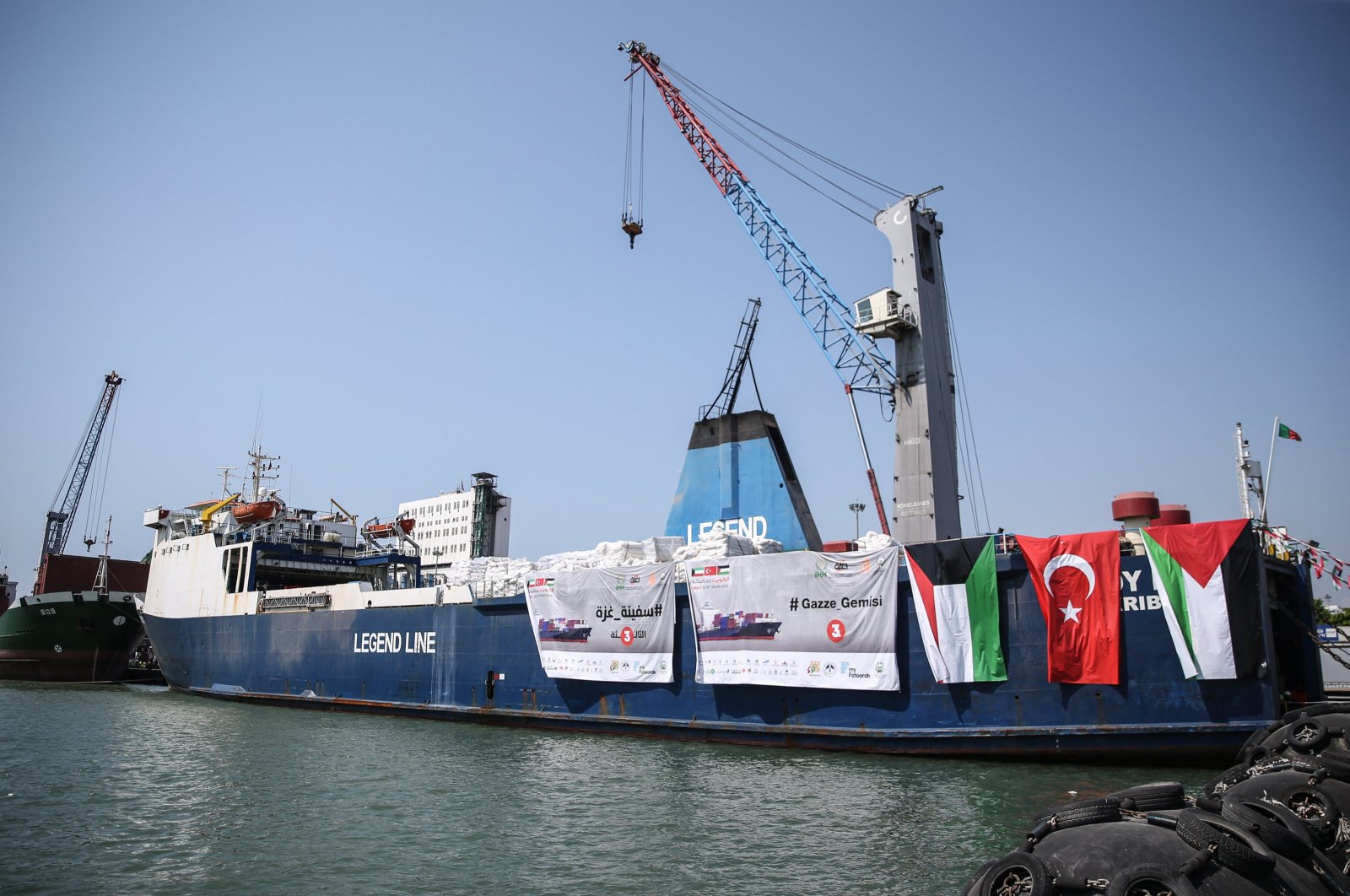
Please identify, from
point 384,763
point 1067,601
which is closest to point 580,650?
point 384,763

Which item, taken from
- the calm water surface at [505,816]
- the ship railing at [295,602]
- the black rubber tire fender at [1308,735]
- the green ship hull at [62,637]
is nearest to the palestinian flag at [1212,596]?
the calm water surface at [505,816]

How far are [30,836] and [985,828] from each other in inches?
504

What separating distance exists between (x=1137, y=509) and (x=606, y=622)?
40.6 feet

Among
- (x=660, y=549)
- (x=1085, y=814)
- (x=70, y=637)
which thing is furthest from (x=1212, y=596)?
(x=70, y=637)

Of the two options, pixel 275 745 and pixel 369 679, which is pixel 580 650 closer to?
pixel 275 745

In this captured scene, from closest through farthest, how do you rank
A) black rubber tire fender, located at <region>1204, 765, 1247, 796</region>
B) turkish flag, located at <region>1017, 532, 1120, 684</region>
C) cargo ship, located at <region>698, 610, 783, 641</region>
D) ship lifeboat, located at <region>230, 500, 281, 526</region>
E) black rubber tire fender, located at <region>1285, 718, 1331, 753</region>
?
1. black rubber tire fender, located at <region>1204, 765, 1247, 796</region>
2. black rubber tire fender, located at <region>1285, 718, 1331, 753</region>
3. turkish flag, located at <region>1017, 532, 1120, 684</region>
4. cargo ship, located at <region>698, 610, 783, 641</region>
5. ship lifeboat, located at <region>230, 500, 281, 526</region>

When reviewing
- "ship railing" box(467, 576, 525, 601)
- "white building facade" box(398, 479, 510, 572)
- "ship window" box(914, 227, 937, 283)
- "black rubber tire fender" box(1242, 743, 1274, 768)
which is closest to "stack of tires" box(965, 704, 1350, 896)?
"black rubber tire fender" box(1242, 743, 1274, 768)

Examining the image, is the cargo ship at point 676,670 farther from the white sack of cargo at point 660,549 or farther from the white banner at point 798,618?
the white sack of cargo at point 660,549

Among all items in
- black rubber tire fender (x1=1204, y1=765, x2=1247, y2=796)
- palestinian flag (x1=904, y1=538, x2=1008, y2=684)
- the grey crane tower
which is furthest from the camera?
the grey crane tower

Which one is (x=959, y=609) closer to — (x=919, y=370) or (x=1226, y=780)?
(x=919, y=370)

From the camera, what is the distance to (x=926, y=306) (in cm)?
2250

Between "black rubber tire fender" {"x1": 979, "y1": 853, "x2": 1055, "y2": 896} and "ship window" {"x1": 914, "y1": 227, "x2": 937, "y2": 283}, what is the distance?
2015 cm

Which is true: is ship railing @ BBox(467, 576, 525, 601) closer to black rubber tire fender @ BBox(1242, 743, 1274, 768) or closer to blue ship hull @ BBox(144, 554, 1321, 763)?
blue ship hull @ BBox(144, 554, 1321, 763)

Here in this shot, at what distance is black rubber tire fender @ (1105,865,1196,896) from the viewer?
394cm
